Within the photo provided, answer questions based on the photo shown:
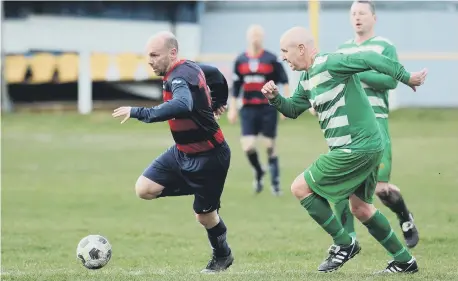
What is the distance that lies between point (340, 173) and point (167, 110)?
1.38 meters

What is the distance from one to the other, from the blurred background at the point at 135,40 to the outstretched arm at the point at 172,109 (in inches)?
858

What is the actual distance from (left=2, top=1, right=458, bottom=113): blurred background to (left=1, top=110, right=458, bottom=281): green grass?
6.18m

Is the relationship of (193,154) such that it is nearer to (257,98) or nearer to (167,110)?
(167,110)

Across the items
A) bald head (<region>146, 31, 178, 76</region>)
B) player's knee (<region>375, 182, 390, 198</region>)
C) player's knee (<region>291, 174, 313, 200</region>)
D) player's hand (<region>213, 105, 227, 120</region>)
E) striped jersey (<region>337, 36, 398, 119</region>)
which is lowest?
player's knee (<region>375, 182, 390, 198</region>)

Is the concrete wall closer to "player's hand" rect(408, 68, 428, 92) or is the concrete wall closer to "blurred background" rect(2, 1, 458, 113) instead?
"blurred background" rect(2, 1, 458, 113)

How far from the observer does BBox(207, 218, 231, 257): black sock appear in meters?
8.16

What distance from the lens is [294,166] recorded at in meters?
18.2

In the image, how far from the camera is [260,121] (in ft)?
48.1

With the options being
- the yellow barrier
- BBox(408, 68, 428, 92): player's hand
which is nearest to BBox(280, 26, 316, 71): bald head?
BBox(408, 68, 428, 92): player's hand

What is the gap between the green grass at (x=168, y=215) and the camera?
27.5ft

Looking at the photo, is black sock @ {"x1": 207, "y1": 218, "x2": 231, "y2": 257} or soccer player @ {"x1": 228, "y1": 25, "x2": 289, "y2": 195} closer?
black sock @ {"x1": 207, "y1": 218, "x2": 231, "y2": 257}

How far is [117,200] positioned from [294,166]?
496cm

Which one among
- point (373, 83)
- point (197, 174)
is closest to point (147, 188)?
point (197, 174)

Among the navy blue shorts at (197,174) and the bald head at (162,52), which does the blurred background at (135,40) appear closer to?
the navy blue shorts at (197,174)
